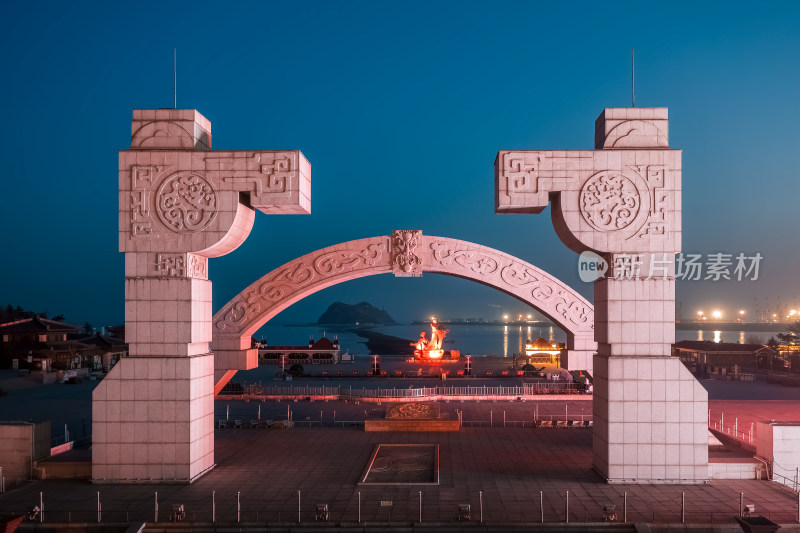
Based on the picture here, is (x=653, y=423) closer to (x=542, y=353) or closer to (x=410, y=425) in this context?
(x=410, y=425)

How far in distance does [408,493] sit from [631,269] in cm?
540

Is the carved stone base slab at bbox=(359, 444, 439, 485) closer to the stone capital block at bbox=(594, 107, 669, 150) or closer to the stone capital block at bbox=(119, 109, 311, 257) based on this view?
the stone capital block at bbox=(119, 109, 311, 257)

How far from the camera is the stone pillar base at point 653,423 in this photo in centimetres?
899

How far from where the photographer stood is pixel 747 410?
16125 mm

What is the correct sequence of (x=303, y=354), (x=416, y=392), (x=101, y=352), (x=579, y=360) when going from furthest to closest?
(x=303, y=354)
(x=101, y=352)
(x=416, y=392)
(x=579, y=360)

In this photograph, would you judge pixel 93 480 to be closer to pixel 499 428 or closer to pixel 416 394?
pixel 499 428

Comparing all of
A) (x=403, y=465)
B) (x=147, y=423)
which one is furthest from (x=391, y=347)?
(x=147, y=423)

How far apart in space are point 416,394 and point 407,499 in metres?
11.0

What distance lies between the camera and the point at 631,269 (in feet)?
30.6

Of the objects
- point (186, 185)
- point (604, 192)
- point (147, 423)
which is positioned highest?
point (186, 185)

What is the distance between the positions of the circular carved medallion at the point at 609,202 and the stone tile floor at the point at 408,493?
4484 millimetres

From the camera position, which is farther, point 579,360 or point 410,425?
point 410,425

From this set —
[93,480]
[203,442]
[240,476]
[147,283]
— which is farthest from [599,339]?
[93,480]

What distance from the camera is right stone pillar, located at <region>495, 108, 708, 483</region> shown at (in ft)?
29.7
